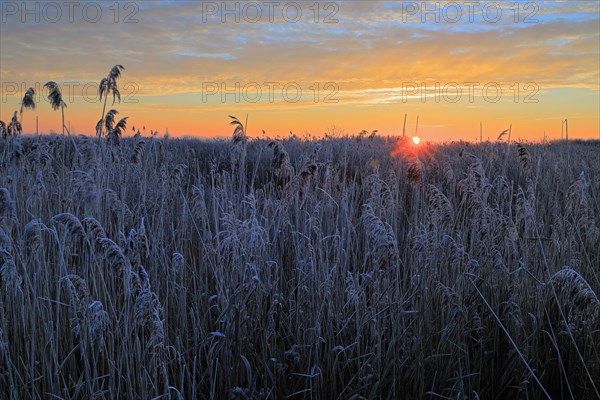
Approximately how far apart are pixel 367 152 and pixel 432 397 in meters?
8.88

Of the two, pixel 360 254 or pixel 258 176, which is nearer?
pixel 360 254

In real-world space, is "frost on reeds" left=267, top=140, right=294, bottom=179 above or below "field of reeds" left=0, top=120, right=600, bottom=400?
above

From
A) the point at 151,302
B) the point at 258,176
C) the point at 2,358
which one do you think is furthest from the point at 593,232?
the point at 258,176

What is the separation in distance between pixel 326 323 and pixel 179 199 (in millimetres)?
3785

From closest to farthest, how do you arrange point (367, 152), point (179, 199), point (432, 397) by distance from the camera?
point (432, 397) → point (179, 199) → point (367, 152)

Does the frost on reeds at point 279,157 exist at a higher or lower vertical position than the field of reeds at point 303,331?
higher

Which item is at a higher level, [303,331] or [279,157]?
[279,157]

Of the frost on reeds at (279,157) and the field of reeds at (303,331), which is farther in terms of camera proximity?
the frost on reeds at (279,157)

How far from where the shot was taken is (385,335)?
3146 mm

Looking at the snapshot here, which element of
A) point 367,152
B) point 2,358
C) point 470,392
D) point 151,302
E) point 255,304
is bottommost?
point 470,392

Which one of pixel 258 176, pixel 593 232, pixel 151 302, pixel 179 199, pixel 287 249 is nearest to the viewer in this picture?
pixel 151 302

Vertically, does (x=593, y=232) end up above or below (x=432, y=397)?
above

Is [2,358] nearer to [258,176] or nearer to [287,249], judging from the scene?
[287,249]

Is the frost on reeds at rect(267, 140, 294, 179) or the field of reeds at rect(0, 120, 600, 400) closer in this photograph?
the field of reeds at rect(0, 120, 600, 400)
